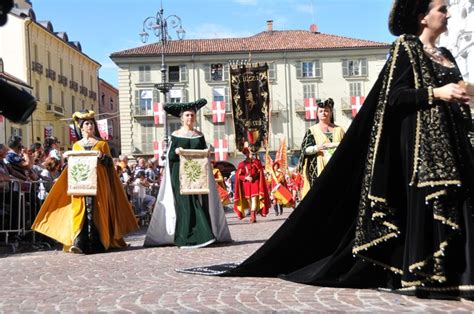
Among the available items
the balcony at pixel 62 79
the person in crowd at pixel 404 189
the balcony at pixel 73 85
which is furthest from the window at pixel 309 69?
the person in crowd at pixel 404 189

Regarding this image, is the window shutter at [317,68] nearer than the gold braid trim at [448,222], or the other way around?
the gold braid trim at [448,222]

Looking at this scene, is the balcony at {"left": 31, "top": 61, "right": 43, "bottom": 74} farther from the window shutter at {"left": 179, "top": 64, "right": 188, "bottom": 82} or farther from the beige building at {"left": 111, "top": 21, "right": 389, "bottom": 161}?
the window shutter at {"left": 179, "top": 64, "right": 188, "bottom": 82}

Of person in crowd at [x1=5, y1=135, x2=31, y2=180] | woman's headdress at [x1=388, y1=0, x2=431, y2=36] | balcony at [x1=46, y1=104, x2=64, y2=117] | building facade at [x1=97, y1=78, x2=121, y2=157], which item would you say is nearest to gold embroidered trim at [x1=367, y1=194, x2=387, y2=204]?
woman's headdress at [x1=388, y1=0, x2=431, y2=36]

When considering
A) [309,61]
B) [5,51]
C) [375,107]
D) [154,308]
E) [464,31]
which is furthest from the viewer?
[309,61]

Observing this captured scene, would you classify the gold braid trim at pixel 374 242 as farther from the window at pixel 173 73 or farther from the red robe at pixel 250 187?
the window at pixel 173 73

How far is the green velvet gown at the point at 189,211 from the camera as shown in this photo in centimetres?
989

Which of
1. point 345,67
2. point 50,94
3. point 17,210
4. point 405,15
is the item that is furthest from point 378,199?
point 50,94

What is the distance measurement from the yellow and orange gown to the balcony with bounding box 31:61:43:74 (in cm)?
5116

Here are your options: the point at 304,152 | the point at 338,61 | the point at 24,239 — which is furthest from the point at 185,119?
the point at 338,61

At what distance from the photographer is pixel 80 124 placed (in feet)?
34.1

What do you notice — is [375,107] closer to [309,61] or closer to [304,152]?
[304,152]

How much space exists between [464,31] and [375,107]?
26.1m

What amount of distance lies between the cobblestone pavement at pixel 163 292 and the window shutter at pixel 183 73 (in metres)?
55.3

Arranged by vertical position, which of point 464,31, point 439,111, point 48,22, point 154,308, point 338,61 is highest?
point 48,22
